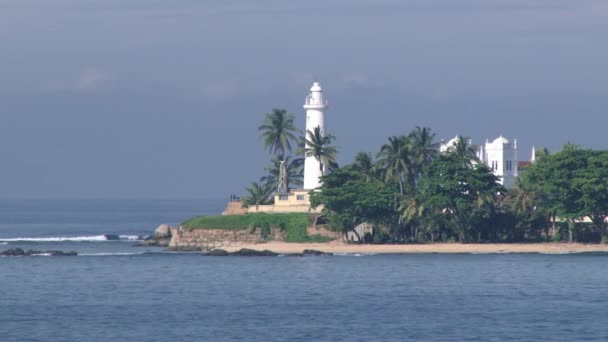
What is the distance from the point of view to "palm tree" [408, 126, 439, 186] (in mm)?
119500

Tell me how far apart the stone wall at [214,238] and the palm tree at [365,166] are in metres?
8.23

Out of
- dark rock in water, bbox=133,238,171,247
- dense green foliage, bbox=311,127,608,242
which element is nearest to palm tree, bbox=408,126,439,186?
dense green foliage, bbox=311,127,608,242

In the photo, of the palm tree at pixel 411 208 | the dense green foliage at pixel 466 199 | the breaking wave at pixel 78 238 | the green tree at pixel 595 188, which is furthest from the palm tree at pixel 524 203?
the breaking wave at pixel 78 238

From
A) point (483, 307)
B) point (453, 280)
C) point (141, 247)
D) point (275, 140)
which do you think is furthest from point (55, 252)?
point (483, 307)

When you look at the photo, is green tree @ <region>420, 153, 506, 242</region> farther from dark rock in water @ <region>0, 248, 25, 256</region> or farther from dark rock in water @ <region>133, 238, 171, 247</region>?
dark rock in water @ <region>0, 248, 25, 256</region>

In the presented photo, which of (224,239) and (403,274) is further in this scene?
(224,239)

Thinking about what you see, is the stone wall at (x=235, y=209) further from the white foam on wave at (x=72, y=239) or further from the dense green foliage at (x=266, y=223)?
the white foam on wave at (x=72, y=239)

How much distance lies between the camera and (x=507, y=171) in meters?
139

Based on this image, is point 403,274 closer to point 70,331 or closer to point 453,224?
point 453,224

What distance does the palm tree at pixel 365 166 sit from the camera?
119938mm

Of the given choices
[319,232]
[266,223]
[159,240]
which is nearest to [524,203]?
[319,232]

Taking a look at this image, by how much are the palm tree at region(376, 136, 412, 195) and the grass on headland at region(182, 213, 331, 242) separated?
7.12 m

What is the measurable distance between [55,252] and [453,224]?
30.5m

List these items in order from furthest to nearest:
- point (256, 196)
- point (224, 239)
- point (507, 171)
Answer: point (507, 171) → point (256, 196) → point (224, 239)
